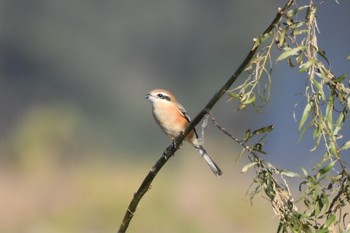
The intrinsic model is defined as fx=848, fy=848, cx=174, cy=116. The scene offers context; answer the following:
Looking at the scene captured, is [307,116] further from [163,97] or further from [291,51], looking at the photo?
[163,97]

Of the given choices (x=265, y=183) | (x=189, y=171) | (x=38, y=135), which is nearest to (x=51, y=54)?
(x=38, y=135)

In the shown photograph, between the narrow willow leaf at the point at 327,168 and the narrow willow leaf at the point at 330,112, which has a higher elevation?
the narrow willow leaf at the point at 330,112

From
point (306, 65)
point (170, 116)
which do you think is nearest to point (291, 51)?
point (306, 65)

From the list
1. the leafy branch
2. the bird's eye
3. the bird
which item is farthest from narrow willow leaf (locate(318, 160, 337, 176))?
the bird's eye

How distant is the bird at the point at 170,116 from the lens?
2170mm

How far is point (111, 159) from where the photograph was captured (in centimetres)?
438

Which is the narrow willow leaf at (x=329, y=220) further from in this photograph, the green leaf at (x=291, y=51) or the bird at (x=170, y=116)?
the bird at (x=170, y=116)

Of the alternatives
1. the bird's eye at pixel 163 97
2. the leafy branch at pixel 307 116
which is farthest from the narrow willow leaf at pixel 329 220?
the bird's eye at pixel 163 97

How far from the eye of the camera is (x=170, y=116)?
2.20 meters

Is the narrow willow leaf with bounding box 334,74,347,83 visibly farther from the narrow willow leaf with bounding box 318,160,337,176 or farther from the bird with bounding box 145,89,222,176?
the bird with bounding box 145,89,222,176

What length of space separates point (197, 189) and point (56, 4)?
1.91 m

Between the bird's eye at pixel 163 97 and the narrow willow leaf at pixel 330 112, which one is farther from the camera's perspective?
the bird's eye at pixel 163 97

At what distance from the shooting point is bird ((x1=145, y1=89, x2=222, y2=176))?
217cm

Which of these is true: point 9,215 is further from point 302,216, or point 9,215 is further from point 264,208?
point 302,216
